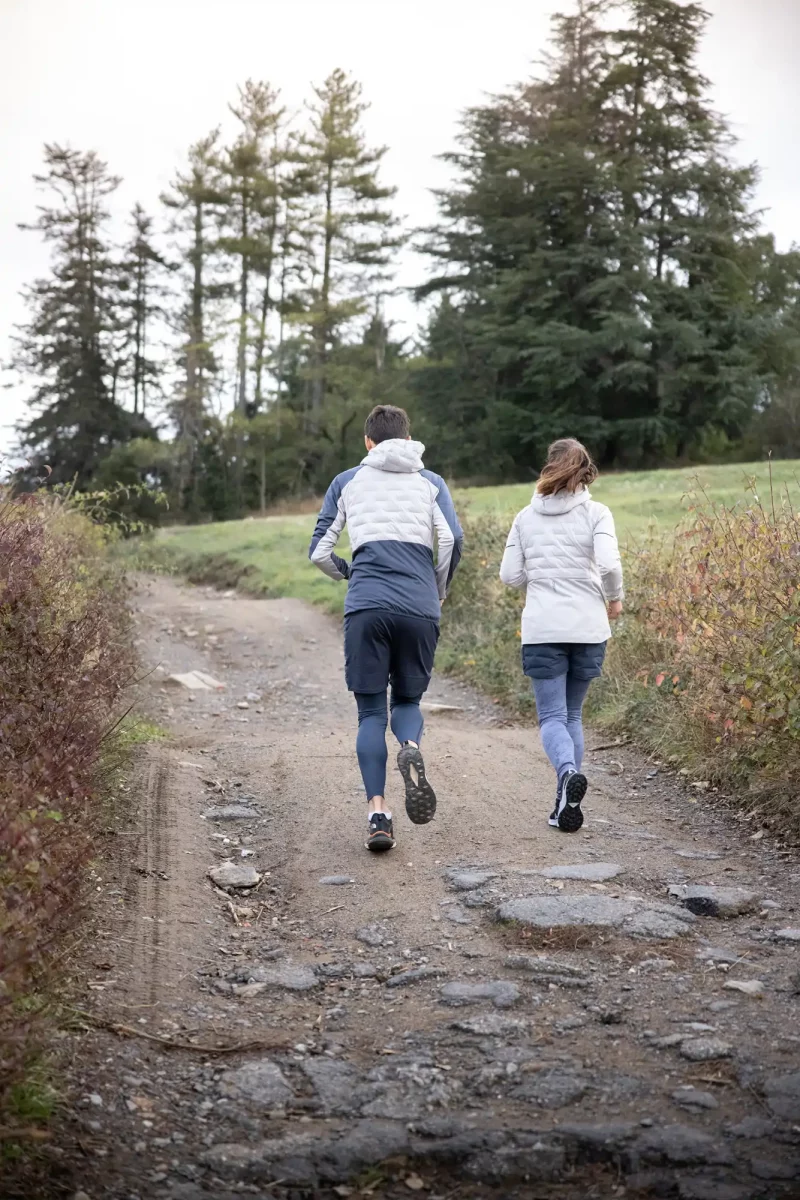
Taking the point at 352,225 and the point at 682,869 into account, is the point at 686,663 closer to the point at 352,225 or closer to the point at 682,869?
the point at 682,869

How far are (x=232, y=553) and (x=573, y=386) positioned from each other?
55.5ft

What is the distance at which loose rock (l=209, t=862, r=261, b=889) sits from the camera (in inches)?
215

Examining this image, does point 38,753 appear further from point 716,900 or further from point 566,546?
point 566,546

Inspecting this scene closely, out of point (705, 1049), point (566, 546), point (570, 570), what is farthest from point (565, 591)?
point (705, 1049)

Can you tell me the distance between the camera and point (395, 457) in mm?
5805

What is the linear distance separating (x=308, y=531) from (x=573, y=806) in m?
19.9

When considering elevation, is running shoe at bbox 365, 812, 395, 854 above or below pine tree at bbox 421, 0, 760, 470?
below

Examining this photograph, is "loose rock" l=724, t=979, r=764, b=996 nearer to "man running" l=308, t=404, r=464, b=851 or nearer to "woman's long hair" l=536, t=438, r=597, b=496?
"man running" l=308, t=404, r=464, b=851

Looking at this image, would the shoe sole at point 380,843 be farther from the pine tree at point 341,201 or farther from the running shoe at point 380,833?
the pine tree at point 341,201

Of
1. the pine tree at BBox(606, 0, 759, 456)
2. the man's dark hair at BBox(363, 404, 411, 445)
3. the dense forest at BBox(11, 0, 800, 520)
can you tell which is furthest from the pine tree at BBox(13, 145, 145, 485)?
the man's dark hair at BBox(363, 404, 411, 445)

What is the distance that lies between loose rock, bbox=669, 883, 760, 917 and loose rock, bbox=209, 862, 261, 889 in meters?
1.96

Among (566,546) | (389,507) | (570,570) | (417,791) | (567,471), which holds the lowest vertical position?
(417,791)

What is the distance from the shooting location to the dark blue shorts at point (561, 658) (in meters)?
6.25

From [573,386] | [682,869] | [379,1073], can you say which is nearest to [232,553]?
Result: [573,386]
